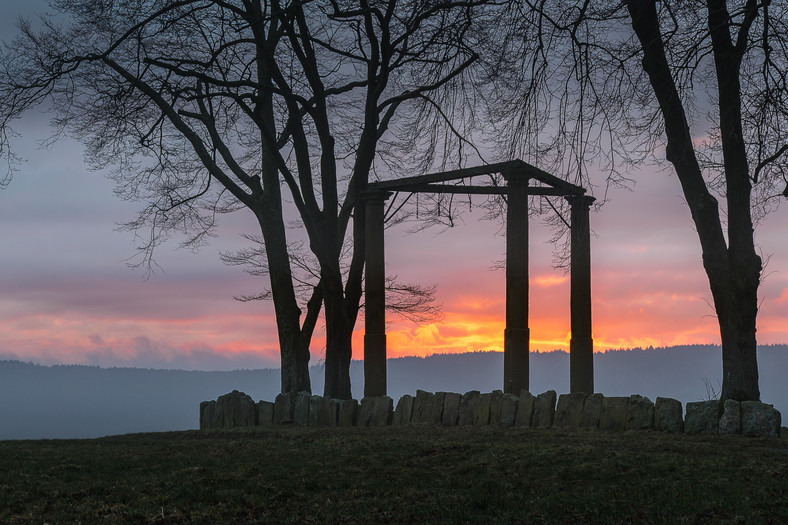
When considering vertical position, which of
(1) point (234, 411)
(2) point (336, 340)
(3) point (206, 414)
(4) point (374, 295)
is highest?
(4) point (374, 295)

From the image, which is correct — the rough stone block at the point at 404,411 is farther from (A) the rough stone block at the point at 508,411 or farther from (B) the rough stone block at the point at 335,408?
(A) the rough stone block at the point at 508,411

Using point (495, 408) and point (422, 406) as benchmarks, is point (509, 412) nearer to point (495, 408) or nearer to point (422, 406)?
point (495, 408)

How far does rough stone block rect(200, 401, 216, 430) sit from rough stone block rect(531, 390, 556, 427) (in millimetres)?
7400

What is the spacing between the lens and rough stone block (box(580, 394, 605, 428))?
1379 centimetres

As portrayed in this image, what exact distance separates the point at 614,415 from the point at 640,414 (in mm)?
411

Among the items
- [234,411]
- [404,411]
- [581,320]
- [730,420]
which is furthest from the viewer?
[581,320]

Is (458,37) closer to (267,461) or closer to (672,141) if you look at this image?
(672,141)

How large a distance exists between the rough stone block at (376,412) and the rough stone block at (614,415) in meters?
3.97

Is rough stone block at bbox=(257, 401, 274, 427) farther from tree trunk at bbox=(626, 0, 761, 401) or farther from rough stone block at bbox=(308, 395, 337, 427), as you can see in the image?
tree trunk at bbox=(626, 0, 761, 401)

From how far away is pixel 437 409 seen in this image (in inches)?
598

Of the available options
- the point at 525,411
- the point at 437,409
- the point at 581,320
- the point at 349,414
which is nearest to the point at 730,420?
the point at 525,411

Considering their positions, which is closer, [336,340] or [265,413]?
[265,413]

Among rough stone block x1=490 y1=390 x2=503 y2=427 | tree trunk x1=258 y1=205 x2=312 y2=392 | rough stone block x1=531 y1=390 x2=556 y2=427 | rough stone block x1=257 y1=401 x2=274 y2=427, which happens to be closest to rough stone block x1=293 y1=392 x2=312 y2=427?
rough stone block x1=257 y1=401 x2=274 y2=427

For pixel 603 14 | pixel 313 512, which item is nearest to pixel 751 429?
pixel 603 14
